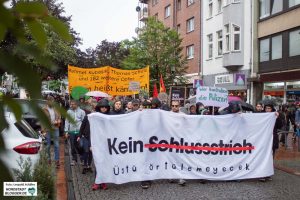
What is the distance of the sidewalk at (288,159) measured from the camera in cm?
1119

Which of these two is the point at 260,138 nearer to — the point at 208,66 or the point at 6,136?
the point at 6,136

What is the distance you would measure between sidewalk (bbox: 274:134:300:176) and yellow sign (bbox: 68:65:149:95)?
5.38 metres

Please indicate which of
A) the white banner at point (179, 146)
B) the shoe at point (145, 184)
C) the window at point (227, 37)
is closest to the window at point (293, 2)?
the window at point (227, 37)

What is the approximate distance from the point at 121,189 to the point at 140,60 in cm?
2120

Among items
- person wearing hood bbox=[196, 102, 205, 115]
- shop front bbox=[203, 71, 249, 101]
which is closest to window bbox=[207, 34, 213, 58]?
shop front bbox=[203, 71, 249, 101]

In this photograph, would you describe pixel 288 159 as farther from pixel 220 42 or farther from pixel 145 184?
pixel 220 42

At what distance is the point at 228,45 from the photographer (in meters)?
30.0

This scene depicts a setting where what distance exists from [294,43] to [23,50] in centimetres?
2442

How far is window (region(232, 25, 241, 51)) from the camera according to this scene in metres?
28.9

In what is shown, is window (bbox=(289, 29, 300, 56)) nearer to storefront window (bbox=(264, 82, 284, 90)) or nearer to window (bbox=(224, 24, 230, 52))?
storefront window (bbox=(264, 82, 284, 90))

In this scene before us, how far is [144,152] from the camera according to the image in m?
8.93

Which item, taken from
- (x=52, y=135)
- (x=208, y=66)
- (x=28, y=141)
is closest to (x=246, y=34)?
(x=208, y=66)

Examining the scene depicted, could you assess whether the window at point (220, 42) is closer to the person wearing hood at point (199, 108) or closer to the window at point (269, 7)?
the window at point (269, 7)

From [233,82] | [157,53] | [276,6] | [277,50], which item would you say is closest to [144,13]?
[157,53]
